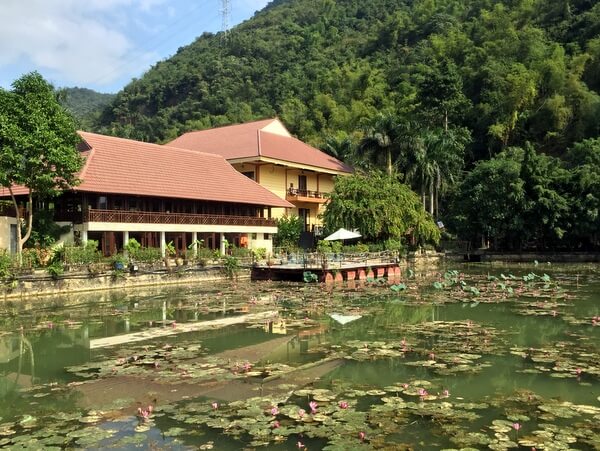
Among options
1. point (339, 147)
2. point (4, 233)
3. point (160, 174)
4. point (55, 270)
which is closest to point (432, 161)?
point (339, 147)

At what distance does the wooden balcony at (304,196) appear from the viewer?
40.2 m

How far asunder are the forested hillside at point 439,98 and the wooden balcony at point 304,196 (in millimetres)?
4243

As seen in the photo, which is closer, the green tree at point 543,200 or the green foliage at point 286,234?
the green foliage at point 286,234

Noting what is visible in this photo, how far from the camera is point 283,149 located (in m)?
40.1

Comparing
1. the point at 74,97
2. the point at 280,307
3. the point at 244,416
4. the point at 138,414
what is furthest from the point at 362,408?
the point at 74,97

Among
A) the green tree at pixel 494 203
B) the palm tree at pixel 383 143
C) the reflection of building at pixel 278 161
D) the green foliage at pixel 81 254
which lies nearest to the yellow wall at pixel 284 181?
the reflection of building at pixel 278 161

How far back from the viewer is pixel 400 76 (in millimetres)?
63094

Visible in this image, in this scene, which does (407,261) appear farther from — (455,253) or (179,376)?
(179,376)

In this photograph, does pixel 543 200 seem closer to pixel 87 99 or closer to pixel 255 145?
pixel 255 145

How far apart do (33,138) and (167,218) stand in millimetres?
8641

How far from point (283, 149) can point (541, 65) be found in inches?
1089

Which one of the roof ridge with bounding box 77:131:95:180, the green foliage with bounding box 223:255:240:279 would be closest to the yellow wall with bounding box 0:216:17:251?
the roof ridge with bounding box 77:131:95:180

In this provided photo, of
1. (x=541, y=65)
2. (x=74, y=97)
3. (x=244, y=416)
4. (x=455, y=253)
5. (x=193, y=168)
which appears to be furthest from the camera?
(x=74, y=97)

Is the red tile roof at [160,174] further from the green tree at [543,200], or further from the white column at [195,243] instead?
the green tree at [543,200]
